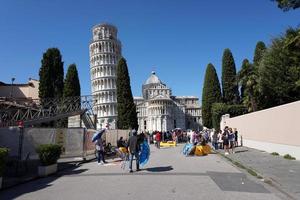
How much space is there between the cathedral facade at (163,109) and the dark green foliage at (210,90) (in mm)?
58935

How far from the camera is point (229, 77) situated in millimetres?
70750

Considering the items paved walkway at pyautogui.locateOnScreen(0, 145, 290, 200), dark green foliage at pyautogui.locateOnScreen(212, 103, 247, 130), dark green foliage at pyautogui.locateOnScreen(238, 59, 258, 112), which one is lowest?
paved walkway at pyautogui.locateOnScreen(0, 145, 290, 200)

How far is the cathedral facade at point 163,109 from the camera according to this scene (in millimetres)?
146250

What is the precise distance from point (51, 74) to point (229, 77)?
33.8m

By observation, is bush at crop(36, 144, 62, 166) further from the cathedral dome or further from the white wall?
A: the cathedral dome

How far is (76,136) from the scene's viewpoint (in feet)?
69.8

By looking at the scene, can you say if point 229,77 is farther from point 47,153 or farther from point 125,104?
point 47,153

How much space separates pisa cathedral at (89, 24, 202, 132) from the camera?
116m

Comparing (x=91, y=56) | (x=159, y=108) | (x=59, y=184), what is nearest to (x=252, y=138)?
(x=59, y=184)

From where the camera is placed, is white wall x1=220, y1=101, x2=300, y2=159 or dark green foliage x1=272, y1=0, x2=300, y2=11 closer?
dark green foliage x1=272, y1=0, x2=300, y2=11

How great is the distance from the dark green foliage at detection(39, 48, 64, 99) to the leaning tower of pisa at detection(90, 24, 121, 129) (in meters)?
56.1

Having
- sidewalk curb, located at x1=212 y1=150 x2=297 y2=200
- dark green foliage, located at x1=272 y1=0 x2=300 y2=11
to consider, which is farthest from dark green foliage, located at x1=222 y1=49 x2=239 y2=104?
dark green foliage, located at x1=272 y1=0 x2=300 y2=11

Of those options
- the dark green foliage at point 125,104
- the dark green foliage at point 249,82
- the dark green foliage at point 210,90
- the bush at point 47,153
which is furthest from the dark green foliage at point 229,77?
the bush at point 47,153

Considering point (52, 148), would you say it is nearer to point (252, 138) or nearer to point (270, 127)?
point (270, 127)
